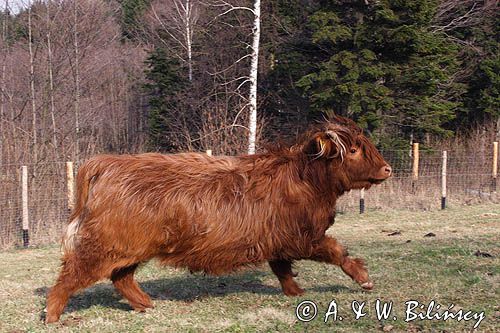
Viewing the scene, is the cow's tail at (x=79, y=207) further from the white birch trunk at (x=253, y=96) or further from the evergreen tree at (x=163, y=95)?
the evergreen tree at (x=163, y=95)

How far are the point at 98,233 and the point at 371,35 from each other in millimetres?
17215

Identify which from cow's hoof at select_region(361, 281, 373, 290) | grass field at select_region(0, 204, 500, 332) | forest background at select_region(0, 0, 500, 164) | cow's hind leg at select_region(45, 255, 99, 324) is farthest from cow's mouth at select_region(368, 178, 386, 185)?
forest background at select_region(0, 0, 500, 164)

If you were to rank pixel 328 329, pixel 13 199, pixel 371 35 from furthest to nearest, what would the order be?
pixel 371 35
pixel 13 199
pixel 328 329

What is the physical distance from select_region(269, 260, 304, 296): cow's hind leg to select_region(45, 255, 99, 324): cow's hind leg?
6.33 feet

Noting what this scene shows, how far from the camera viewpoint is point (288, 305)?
259 inches

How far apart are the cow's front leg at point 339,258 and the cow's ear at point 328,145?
0.86 m

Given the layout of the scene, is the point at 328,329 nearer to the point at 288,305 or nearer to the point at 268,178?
the point at 288,305

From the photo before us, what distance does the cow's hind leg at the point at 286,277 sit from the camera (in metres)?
7.00

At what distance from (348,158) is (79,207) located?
2.77 metres

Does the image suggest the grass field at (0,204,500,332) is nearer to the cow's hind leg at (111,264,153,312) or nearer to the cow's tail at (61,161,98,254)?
the cow's hind leg at (111,264,153,312)

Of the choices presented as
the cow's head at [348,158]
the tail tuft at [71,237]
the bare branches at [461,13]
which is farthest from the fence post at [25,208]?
the bare branches at [461,13]

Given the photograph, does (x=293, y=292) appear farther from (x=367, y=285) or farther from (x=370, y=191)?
(x=370, y=191)

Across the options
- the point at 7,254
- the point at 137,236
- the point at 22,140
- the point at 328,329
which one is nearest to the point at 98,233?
the point at 137,236

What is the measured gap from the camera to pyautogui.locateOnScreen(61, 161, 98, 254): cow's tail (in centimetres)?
627
